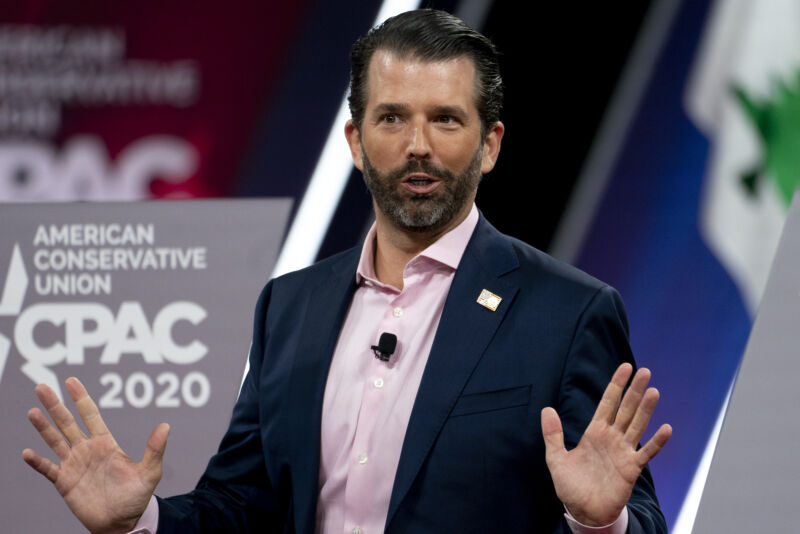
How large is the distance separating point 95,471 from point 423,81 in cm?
100

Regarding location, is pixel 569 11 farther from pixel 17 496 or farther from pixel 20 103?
pixel 17 496

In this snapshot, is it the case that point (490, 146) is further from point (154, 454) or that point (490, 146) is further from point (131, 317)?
point (131, 317)

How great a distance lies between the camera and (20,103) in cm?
353

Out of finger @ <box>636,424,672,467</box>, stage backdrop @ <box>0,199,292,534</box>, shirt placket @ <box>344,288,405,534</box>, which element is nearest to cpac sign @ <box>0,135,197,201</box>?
stage backdrop @ <box>0,199,292,534</box>

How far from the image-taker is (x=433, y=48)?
2.10 meters

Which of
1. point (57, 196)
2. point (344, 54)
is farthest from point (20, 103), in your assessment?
point (344, 54)

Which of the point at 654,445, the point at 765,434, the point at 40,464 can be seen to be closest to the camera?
the point at 654,445

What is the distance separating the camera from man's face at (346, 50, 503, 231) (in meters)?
2.06

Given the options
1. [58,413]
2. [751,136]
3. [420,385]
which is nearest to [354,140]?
[420,385]

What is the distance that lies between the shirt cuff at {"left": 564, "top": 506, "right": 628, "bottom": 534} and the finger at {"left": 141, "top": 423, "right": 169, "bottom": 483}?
29.7 inches

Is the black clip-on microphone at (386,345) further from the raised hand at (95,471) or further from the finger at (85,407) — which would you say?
the finger at (85,407)

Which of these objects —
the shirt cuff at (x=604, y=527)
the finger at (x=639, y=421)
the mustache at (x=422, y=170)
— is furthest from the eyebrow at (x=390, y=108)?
the shirt cuff at (x=604, y=527)

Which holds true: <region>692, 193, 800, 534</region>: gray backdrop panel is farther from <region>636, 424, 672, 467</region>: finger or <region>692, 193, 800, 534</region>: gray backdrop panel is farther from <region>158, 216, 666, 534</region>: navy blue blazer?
<region>636, 424, 672, 467</region>: finger

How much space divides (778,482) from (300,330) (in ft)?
5.12
